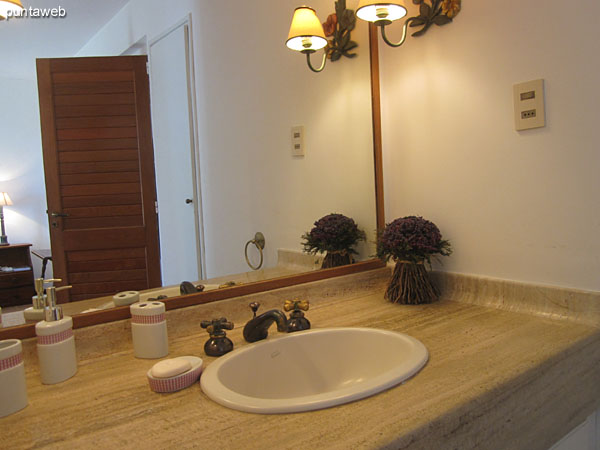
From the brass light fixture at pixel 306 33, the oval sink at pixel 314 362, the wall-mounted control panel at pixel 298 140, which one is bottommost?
the oval sink at pixel 314 362

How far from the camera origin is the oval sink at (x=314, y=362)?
96cm

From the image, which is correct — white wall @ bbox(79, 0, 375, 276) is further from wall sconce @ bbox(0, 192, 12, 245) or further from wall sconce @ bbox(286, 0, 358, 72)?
wall sconce @ bbox(0, 192, 12, 245)

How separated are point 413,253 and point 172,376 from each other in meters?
0.82

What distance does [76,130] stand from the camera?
104 centimetres

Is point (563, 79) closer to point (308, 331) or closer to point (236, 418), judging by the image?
point (308, 331)

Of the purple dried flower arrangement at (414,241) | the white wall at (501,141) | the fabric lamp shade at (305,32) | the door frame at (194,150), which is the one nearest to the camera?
the white wall at (501,141)

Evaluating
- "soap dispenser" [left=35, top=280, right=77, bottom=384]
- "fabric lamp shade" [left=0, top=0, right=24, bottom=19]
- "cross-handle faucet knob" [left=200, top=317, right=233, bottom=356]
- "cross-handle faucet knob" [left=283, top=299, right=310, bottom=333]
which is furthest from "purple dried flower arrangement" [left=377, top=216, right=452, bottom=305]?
"fabric lamp shade" [left=0, top=0, right=24, bottom=19]

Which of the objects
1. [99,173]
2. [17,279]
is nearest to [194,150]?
[99,173]

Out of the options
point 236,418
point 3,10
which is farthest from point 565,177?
point 3,10

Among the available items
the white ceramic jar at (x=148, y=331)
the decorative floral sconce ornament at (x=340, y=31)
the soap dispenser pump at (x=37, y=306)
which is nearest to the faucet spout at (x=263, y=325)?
the white ceramic jar at (x=148, y=331)

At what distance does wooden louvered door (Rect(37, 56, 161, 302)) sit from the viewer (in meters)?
1.01

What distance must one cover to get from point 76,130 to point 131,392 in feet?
1.97

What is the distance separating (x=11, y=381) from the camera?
0.78 metres

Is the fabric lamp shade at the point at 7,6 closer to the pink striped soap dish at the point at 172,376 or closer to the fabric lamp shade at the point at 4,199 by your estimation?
the fabric lamp shade at the point at 4,199
